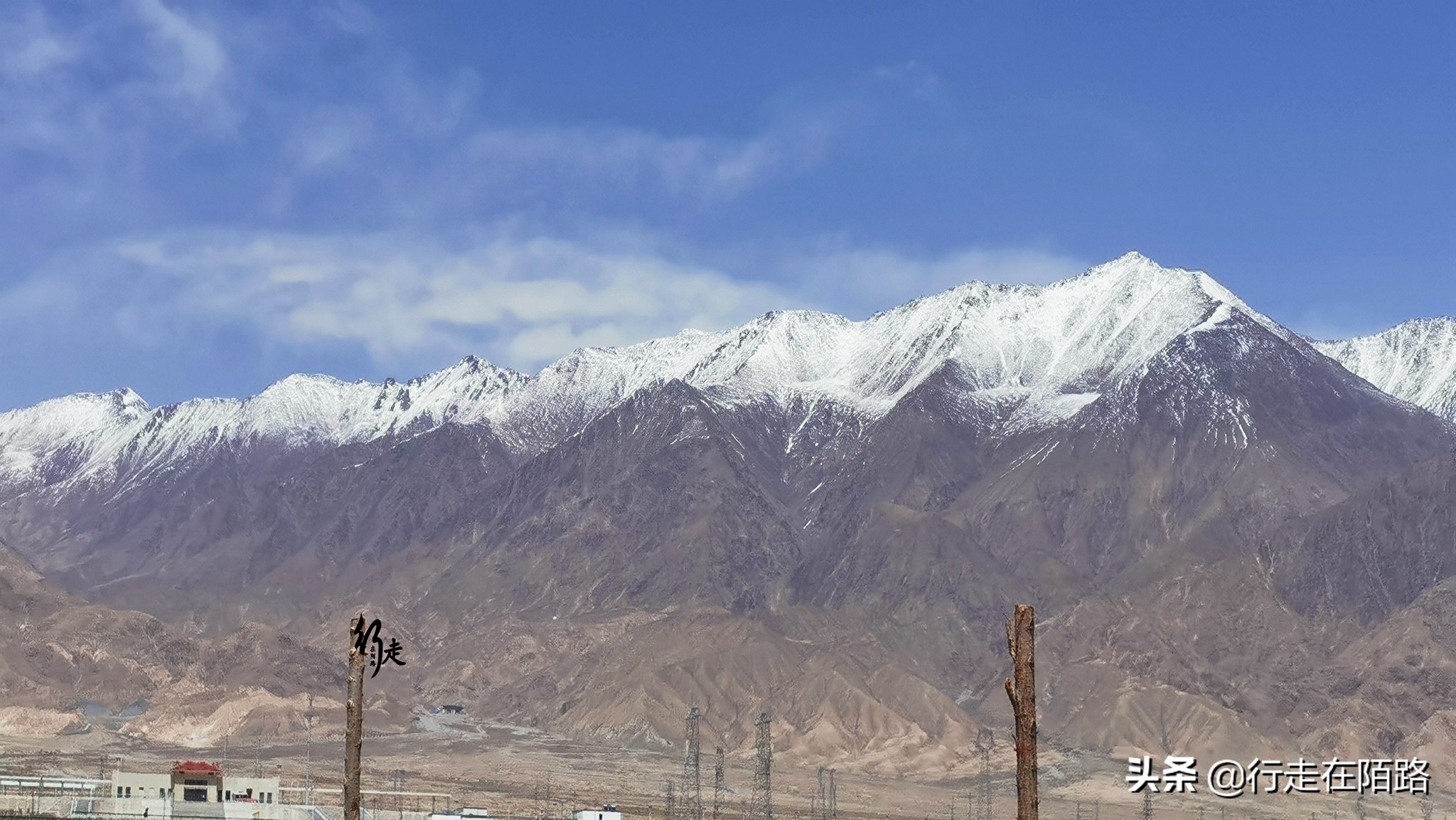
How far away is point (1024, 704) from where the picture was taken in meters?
24.0

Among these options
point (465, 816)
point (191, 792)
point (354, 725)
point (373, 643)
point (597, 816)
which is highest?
point (373, 643)

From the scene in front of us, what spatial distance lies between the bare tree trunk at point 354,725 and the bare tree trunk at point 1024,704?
901cm

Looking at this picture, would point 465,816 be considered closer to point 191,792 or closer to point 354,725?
point 191,792

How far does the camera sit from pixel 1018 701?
78.7 ft

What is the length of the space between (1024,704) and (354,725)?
31.8 ft

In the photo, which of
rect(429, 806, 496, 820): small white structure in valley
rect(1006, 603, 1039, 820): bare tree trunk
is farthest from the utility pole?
rect(429, 806, 496, 820): small white structure in valley

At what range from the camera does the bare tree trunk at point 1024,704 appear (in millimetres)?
23344

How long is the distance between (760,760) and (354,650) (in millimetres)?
166338

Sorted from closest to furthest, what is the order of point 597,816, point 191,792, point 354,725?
point 354,725 < point 191,792 < point 597,816

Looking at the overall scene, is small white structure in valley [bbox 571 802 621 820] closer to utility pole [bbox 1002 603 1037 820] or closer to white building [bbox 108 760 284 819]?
white building [bbox 108 760 284 819]

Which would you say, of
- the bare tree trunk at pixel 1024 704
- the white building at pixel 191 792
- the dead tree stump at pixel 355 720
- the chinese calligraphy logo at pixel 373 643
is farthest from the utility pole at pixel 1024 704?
the white building at pixel 191 792

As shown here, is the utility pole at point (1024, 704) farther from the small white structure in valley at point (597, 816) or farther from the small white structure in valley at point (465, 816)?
the small white structure in valley at point (597, 816)

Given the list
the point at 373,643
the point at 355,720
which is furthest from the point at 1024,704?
the point at 355,720

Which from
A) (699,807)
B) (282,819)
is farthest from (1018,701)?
(699,807)
